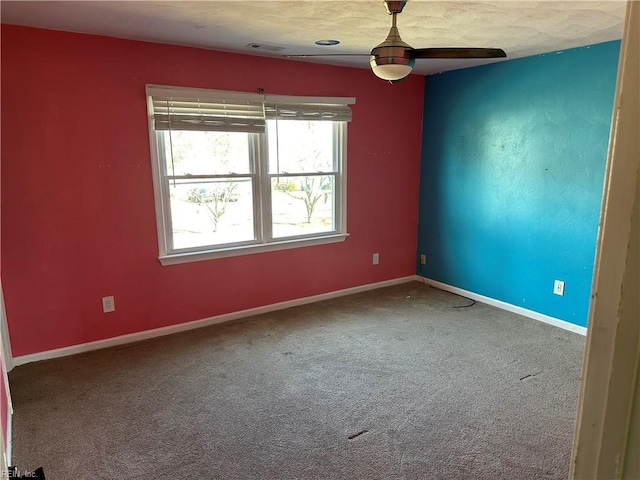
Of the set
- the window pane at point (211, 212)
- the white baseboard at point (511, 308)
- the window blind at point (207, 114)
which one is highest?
the window blind at point (207, 114)

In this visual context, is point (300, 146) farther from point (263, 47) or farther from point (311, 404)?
point (311, 404)

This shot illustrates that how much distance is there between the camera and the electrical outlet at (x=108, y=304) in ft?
11.1

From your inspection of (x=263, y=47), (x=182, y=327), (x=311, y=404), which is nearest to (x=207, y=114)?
(x=263, y=47)

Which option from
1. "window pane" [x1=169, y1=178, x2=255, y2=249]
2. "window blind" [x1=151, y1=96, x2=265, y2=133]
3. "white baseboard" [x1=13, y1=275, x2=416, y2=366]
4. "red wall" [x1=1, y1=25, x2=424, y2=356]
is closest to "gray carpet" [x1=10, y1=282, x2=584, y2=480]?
"white baseboard" [x1=13, y1=275, x2=416, y2=366]

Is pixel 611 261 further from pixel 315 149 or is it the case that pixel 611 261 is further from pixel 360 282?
pixel 360 282

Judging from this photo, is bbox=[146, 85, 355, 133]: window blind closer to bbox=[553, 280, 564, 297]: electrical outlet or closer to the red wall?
the red wall

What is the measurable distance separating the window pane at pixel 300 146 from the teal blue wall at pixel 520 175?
125cm

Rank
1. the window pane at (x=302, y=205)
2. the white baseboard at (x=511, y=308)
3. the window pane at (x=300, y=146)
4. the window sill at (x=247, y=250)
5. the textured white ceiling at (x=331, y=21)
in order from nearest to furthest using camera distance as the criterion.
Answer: the textured white ceiling at (x=331, y=21) → the window sill at (x=247, y=250) → the white baseboard at (x=511, y=308) → the window pane at (x=300, y=146) → the window pane at (x=302, y=205)

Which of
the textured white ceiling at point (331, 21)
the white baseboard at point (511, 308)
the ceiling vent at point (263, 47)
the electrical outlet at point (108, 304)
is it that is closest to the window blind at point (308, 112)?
the ceiling vent at point (263, 47)

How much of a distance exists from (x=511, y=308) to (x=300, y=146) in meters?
2.56

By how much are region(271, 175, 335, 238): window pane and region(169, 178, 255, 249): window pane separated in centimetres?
28

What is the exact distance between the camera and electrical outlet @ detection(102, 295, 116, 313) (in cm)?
337

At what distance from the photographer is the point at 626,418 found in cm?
48

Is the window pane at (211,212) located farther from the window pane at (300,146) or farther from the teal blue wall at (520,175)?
the teal blue wall at (520,175)
